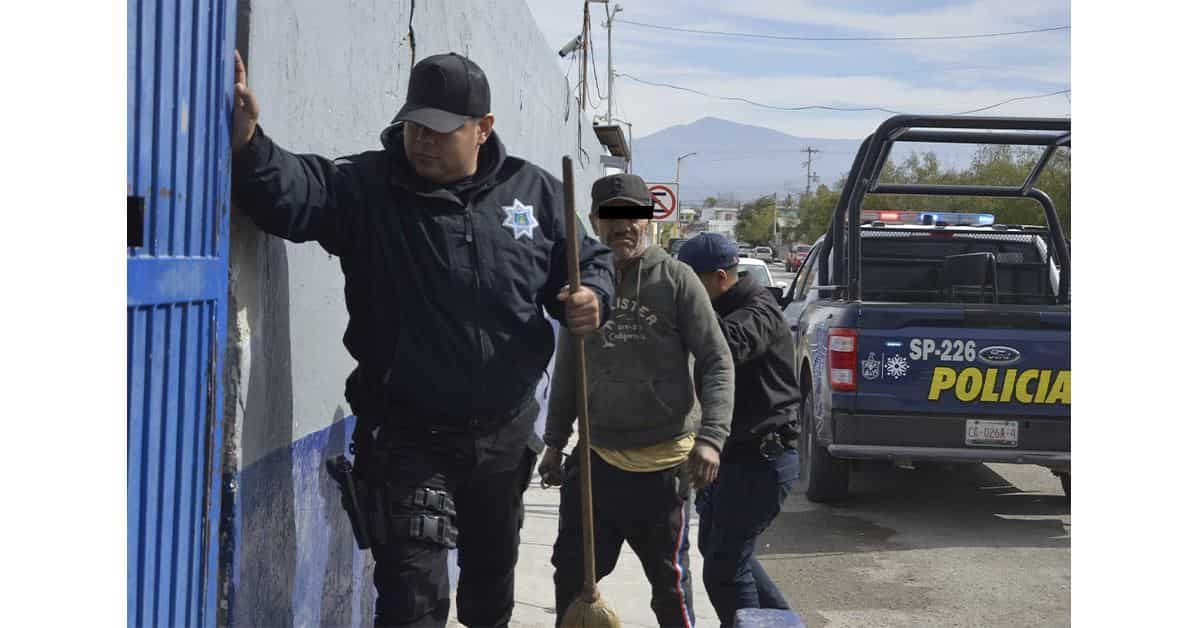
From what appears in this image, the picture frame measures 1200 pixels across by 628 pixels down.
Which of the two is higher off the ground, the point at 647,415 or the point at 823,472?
the point at 647,415

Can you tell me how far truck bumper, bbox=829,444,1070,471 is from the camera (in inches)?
297

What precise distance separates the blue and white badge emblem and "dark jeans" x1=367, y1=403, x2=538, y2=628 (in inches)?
21.1

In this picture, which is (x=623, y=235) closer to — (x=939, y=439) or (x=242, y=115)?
(x=242, y=115)

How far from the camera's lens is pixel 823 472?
8.38 meters

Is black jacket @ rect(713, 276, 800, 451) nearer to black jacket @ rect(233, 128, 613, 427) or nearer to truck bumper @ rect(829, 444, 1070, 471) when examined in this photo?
black jacket @ rect(233, 128, 613, 427)

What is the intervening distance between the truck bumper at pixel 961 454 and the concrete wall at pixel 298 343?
3.80 metres

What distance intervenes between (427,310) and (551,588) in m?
Answer: 2.83

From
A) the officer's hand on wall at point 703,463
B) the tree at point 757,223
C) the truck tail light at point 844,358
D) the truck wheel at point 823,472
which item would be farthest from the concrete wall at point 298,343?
the tree at point 757,223

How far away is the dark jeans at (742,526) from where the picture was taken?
4.56m

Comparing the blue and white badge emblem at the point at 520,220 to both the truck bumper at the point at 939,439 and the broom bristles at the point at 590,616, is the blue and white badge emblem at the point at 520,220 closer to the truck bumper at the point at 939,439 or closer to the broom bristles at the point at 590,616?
the broom bristles at the point at 590,616

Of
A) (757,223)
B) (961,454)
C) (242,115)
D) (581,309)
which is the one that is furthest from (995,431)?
(757,223)

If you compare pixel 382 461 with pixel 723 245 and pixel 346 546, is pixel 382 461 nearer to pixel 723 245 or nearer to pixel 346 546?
pixel 346 546

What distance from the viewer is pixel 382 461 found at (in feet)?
11.0
